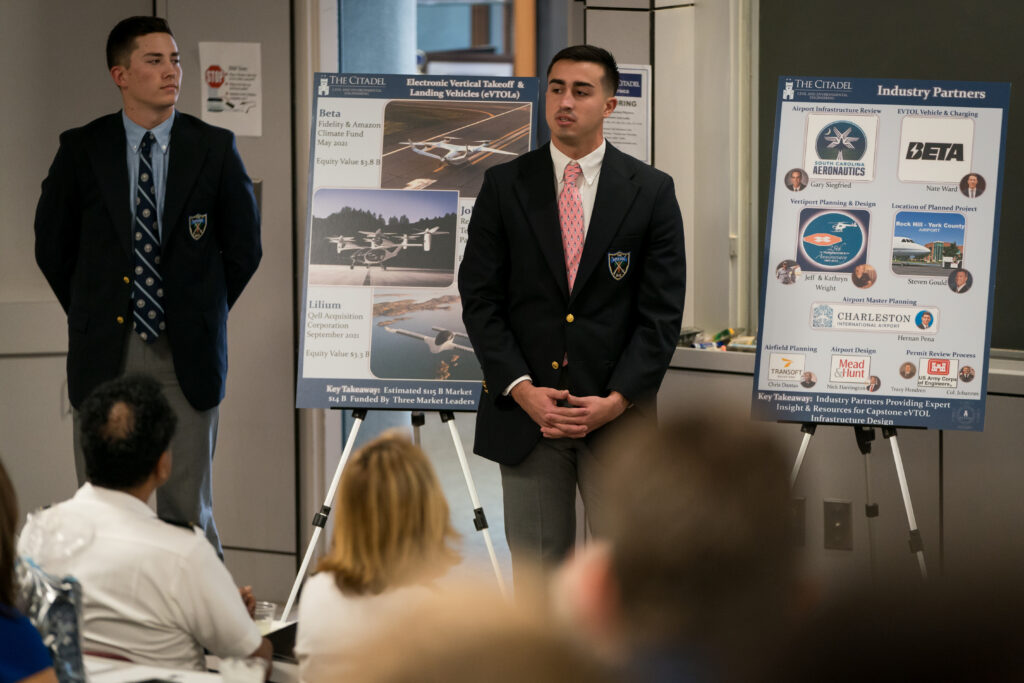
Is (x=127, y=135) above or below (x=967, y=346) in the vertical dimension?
above

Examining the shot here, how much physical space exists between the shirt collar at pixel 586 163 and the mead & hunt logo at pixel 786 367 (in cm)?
78

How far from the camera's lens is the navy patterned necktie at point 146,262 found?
11.0 ft

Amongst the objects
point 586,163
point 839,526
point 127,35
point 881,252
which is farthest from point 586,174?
point 839,526

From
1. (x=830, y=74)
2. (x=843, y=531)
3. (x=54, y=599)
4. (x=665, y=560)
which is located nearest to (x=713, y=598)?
(x=665, y=560)

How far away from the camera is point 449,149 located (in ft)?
12.0

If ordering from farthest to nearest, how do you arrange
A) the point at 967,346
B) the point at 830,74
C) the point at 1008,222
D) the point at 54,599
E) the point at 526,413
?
the point at 830,74
the point at 1008,222
the point at 967,346
the point at 526,413
the point at 54,599

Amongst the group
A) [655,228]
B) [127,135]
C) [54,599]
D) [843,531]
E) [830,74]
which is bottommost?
[843,531]

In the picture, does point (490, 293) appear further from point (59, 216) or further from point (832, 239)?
point (59, 216)

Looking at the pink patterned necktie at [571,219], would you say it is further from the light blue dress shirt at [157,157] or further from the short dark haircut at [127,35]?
the short dark haircut at [127,35]

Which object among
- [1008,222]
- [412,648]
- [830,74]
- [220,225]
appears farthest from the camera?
[830,74]

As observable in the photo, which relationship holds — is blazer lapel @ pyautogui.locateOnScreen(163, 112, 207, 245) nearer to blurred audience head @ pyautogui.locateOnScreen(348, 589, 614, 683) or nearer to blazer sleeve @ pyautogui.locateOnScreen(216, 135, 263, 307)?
blazer sleeve @ pyautogui.locateOnScreen(216, 135, 263, 307)

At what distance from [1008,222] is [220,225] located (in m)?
2.57

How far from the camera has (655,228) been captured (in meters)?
3.05

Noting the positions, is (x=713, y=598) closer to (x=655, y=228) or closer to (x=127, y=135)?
(x=655, y=228)
